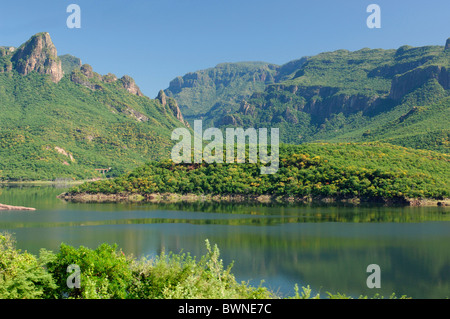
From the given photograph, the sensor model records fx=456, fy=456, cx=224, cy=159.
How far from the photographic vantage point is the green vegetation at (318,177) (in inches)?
3346

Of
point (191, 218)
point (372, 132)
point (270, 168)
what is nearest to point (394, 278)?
point (191, 218)

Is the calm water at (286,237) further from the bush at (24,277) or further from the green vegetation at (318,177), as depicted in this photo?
the bush at (24,277)

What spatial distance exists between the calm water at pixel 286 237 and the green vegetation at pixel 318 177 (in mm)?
10273

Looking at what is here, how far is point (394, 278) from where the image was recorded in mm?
33250

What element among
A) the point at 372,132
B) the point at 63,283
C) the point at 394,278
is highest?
the point at 372,132

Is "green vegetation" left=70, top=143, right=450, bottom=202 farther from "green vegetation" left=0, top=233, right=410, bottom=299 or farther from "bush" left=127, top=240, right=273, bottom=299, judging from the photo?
"bush" left=127, top=240, right=273, bottom=299

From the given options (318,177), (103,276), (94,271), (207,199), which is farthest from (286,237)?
(207,199)

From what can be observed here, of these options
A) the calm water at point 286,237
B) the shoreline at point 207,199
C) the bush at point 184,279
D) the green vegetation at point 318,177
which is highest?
the green vegetation at point 318,177

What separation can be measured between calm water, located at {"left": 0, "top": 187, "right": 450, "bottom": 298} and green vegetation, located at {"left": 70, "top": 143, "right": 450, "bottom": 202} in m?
10.3

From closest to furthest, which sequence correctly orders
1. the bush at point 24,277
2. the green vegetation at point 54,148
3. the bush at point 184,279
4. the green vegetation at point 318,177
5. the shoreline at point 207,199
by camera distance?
the bush at point 184,279, the bush at point 24,277, the green vegetation at point 318,177, the shoreline at point 207,199, the green vegetation at point 54,148

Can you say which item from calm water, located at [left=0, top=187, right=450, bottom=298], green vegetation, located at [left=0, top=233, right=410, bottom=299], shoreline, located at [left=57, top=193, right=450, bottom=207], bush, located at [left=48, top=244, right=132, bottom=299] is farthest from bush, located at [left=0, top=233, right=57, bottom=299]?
shoreline, located at [left=57, top=193, right=450, bottom=207]

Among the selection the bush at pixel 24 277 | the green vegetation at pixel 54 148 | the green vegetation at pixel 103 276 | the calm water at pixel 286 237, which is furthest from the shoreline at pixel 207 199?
the bush at pixel 24 277
